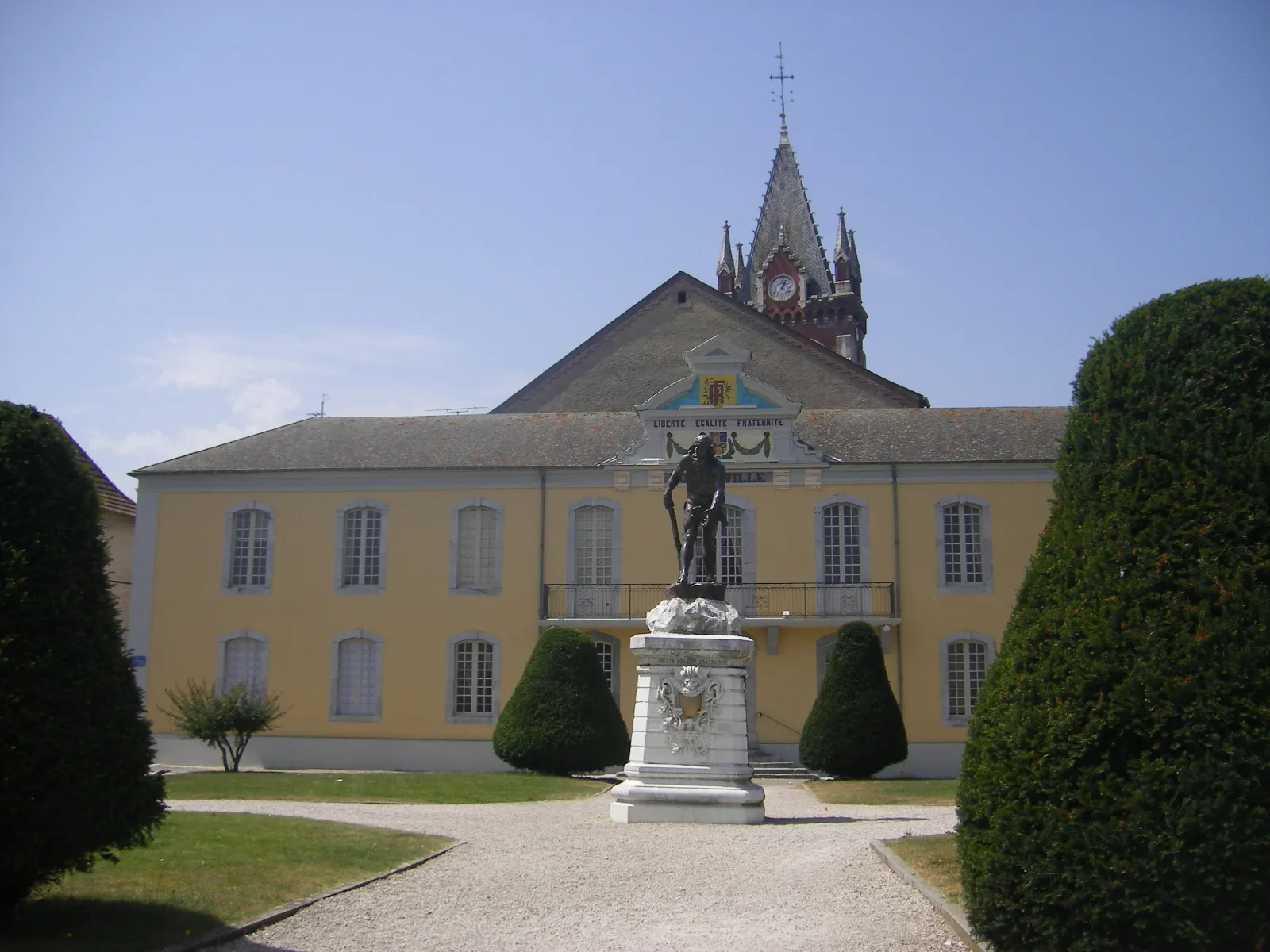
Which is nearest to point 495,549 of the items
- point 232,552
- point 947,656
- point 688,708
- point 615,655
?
point 615,655

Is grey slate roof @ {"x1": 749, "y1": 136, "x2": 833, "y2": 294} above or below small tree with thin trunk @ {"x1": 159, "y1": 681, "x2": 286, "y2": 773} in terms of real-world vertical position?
above

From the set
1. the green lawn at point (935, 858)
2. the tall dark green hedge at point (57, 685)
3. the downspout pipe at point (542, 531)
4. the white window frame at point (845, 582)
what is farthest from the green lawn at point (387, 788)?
the tall dark green hedge at point (57, 685)

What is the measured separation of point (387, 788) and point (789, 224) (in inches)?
1545

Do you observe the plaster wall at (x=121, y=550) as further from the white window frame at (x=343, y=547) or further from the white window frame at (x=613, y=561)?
the white window frame at (x=613, y=561)

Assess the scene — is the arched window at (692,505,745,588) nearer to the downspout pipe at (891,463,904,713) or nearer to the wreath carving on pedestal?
the downspout pipe at (891,463,904,713)

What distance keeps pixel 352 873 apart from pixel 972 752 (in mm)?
5471

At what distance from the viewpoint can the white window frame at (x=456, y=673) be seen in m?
27.2

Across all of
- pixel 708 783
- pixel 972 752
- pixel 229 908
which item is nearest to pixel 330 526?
pixel 708 783

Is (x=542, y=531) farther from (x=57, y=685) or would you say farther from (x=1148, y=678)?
(x=1148, y=678)

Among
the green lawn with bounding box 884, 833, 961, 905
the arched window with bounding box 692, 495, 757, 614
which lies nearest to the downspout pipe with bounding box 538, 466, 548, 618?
the arched window with bounding box 692, 495, 757, 614

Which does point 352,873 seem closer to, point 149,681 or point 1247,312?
point 1247,312

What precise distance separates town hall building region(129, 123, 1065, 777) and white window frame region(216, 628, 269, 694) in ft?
0.17

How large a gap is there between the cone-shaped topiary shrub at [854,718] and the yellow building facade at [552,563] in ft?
10.5

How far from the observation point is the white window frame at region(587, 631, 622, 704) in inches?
1075
